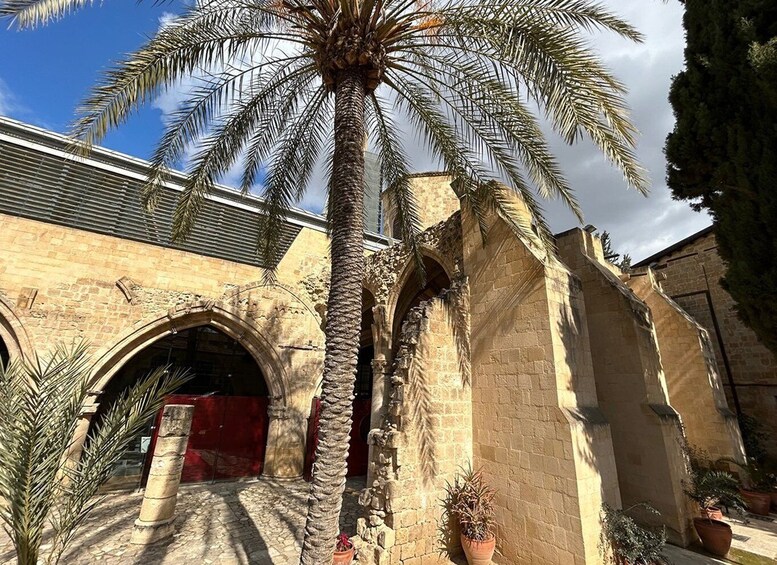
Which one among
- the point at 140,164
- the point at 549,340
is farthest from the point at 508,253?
the point at 140,164

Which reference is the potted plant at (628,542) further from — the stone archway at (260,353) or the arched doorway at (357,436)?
the stone archway at (260,353)

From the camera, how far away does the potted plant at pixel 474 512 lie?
476 centimetres

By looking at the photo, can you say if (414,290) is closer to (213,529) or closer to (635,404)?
(635,404)

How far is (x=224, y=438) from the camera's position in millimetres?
9805

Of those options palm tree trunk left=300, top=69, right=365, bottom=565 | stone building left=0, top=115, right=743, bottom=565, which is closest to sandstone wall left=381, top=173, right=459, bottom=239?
stone building left=0, top=115, right=743, bottom=565

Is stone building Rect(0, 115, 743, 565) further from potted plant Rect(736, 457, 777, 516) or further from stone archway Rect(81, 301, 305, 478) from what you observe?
potted plant Rect(736, 457, 777, 516)

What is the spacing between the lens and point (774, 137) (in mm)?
4285

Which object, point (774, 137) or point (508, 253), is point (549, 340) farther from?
point (774, 137)

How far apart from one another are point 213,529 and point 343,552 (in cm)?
318

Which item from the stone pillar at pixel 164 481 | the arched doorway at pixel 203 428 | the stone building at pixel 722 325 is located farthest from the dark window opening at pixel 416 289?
the stone building at pixel 722 325

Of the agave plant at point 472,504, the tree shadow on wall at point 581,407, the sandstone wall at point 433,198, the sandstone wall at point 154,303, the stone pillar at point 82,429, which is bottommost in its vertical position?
the agave plant at point 472,504

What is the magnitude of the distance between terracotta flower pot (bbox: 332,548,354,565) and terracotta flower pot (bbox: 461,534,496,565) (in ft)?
5.50

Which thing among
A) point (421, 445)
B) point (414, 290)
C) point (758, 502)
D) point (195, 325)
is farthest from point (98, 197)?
point (758, 502)

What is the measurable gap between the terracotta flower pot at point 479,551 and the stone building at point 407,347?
288mm
